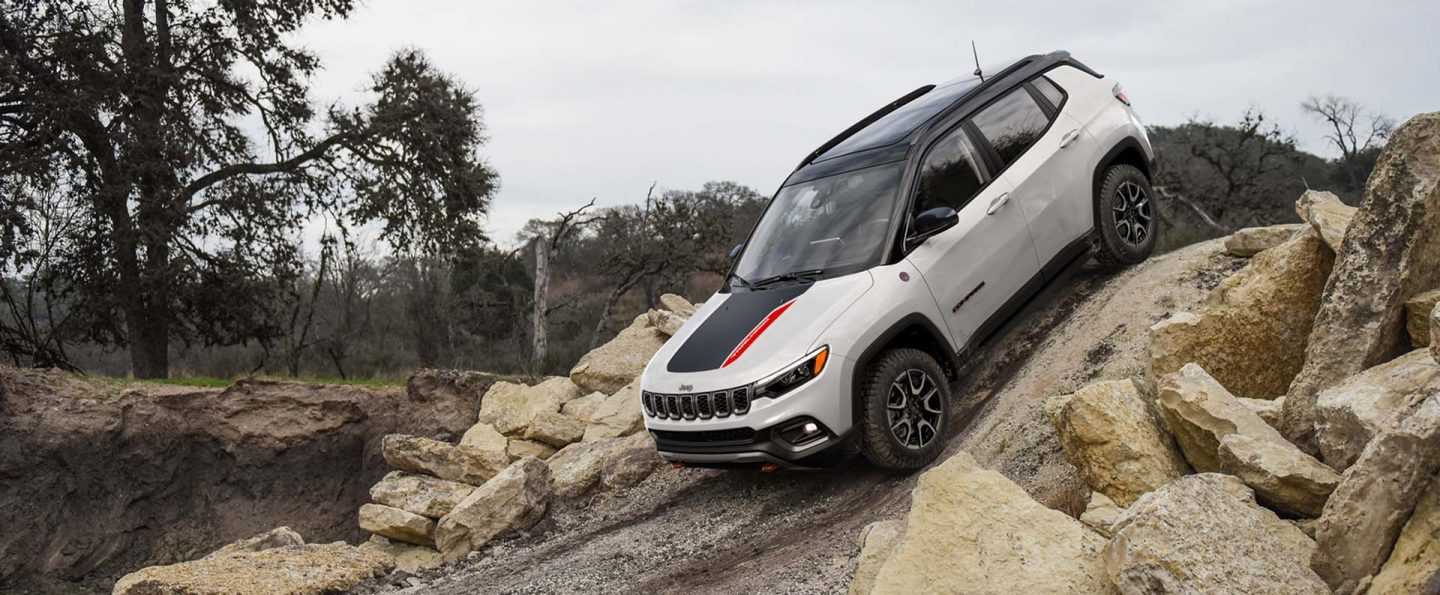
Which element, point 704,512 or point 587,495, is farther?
point 587,495

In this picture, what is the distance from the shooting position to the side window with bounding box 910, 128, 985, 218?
7.26m

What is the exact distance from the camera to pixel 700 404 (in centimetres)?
651

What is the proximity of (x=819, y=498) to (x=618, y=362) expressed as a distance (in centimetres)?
475

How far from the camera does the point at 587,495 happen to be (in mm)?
8875

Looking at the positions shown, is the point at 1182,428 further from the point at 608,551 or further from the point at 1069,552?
the point at 608,551

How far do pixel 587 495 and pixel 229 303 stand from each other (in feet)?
42.0

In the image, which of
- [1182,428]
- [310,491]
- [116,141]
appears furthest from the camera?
[116,141]

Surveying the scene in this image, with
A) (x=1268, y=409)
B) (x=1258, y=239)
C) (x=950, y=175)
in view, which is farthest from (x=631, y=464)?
(x=1258, y=239)

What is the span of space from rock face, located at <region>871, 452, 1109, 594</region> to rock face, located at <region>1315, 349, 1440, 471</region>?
1.11m

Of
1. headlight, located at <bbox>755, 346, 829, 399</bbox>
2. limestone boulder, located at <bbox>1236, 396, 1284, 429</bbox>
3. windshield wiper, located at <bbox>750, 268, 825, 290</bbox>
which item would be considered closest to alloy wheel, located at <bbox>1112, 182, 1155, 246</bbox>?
windshield wiper, located at <bbox>750, 268, 825, 290</bbox>

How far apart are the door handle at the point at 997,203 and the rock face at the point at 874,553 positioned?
3.02 m

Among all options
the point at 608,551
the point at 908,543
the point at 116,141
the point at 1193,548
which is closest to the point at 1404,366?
the point at 1193,548

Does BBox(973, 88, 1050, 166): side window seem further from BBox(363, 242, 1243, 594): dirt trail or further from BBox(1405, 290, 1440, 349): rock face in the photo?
BBox(1405, 290, 1440, 349): rock face

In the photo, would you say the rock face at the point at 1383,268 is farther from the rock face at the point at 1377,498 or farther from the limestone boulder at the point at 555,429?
the limestone boulder at the point at 555,429
